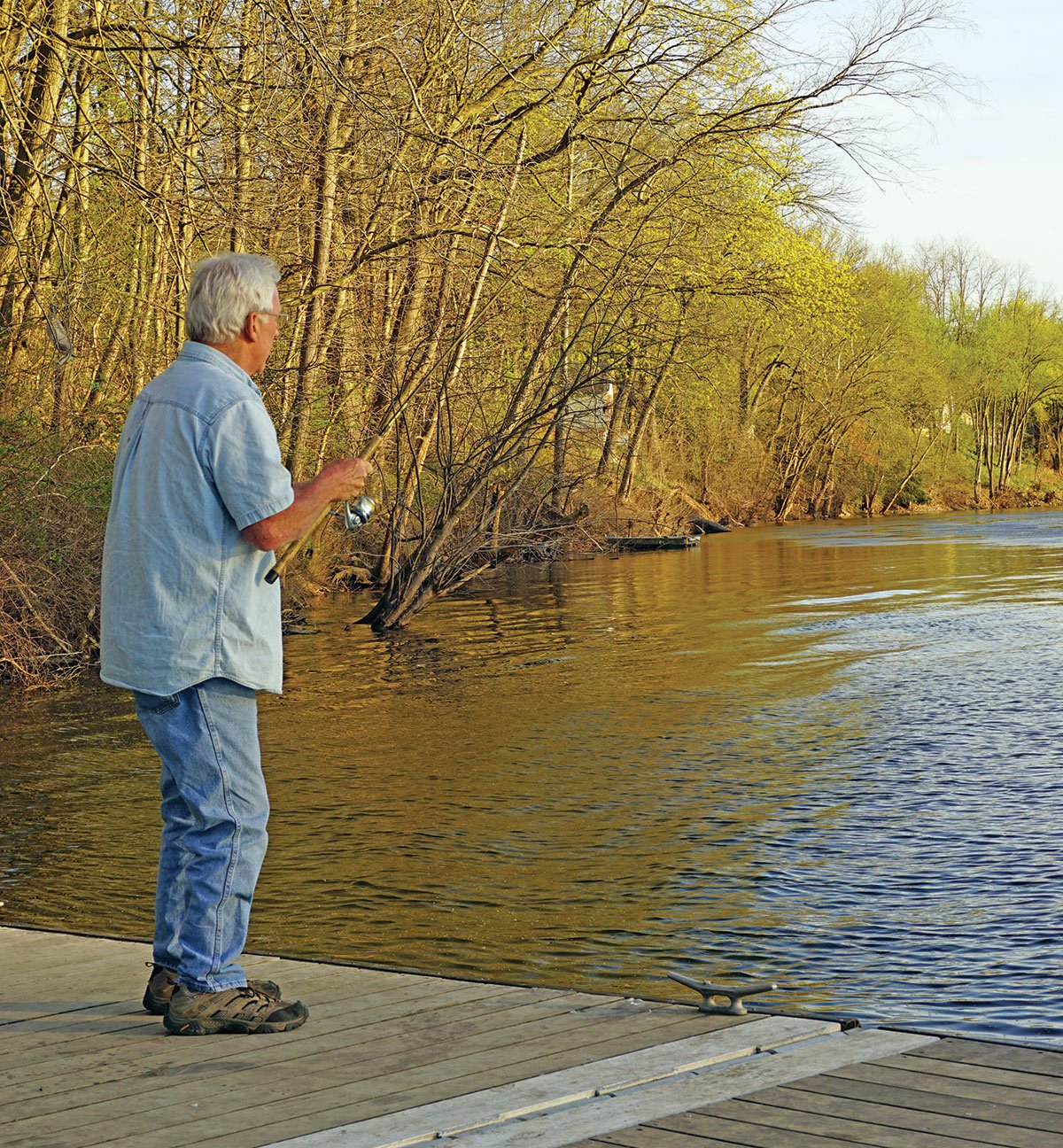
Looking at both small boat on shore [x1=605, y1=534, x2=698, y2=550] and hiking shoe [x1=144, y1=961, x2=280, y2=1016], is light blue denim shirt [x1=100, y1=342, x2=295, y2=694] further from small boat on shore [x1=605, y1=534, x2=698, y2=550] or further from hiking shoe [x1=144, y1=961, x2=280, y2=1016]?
small boat on shore [x1=605, y1=534, x2=698, y2=550]

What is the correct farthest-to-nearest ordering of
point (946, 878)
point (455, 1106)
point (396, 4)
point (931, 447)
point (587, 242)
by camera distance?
1. point (931, 447)
2. point (587, 242)
3. point (396, 4)
4. point (946, 878)
5. point (455, 1106)

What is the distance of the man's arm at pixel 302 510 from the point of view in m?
4.14

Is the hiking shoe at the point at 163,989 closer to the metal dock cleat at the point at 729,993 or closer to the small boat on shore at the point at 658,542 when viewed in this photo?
the metal dock cleat at the point at 729,993

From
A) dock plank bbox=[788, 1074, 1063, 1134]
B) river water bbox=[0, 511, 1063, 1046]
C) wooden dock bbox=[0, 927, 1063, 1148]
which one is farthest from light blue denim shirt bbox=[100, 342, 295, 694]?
river water bbox=[0, 511, 1063, 1046]

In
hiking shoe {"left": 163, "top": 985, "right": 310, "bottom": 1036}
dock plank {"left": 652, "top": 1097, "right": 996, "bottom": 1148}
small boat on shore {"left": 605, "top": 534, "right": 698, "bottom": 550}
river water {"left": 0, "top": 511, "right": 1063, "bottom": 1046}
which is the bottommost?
river water {"left": 0, "top": 511, "right": 1063, "bottom": 1046}

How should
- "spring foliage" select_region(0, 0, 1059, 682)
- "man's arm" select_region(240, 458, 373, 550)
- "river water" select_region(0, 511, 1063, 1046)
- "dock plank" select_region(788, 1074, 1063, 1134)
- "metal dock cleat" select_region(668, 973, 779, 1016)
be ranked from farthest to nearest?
1. "spring foliage" select_region(0, 0, 1059, 682)
2. "river water" select_region(0, 511, 1063, 1046)
3. "metal dock cleat" select_region(668, 973, 779, 1016)
4. "man's arm" select_region(240, 458, 373, 550)
5. "dock plank" select_region(788, 1074, 1063, 1134)

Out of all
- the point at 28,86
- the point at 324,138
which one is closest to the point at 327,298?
the point at 324,138

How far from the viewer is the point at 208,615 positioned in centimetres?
419

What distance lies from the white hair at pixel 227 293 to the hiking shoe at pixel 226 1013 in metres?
1.84

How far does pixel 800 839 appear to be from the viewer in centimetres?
861

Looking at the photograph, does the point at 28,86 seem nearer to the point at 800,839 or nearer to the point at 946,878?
the point at 800,839

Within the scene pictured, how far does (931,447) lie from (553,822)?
5945 centimetres

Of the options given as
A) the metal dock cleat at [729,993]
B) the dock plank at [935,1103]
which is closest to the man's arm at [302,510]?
the metal dock cleat at [729,993]

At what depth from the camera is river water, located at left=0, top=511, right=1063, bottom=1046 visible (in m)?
6.46
